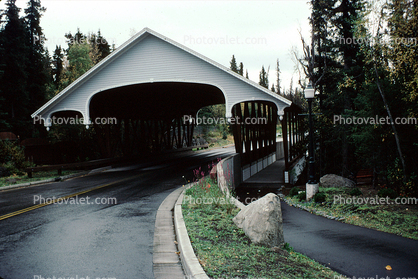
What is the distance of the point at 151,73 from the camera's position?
17328 millimetres

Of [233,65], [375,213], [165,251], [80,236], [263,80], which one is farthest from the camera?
[263,80]

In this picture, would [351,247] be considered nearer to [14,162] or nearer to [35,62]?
[14,162]

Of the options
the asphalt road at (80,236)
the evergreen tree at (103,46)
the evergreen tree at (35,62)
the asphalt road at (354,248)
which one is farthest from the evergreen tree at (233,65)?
the asphalt road at (354,248)

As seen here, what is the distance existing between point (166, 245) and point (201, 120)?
47164 mm

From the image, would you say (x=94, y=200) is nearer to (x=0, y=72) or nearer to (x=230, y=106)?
(x=230, y=106)

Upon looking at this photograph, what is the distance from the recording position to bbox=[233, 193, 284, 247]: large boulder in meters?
5.25

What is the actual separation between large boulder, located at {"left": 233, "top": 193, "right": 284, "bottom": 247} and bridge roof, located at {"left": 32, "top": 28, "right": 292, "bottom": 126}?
10.9 meters

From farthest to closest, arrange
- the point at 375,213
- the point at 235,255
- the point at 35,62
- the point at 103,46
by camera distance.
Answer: the point at 103,46 < the point at 35,62 < the point at 375,213 < the point at 235,255

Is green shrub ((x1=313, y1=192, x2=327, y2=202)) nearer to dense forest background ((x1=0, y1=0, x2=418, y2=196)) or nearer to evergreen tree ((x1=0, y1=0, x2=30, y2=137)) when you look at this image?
dense forest background ((x1=0, y1=0, x2=418, y2=196))

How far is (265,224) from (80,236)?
372 cm

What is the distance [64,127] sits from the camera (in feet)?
80.0

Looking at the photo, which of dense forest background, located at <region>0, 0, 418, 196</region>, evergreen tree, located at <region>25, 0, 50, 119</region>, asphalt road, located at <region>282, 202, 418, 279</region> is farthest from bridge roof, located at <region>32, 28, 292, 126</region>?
evergreen tree, located at <region>25, 0, 50, 119</region>

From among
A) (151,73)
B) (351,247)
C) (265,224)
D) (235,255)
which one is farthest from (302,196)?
(151,73)

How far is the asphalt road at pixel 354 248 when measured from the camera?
556 centimetres
